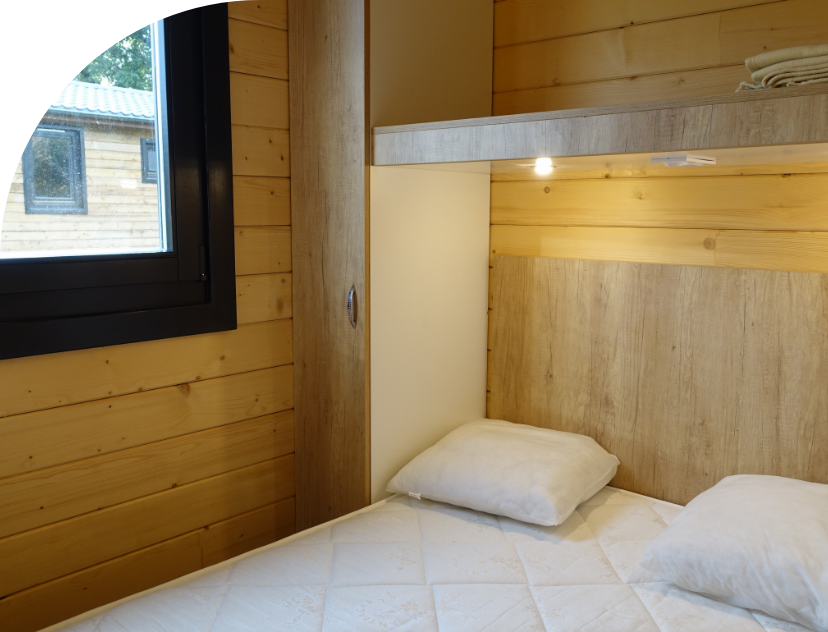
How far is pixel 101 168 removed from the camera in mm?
1768

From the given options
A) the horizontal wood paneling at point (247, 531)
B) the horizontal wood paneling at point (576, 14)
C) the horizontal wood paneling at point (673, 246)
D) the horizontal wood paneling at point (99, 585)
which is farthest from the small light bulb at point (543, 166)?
the horizontal wood paneling at point (99, 585)

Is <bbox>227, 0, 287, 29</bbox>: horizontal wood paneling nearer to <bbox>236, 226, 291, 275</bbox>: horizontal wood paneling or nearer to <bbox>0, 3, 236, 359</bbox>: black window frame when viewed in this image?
<bbox>0, 3, 236, 359</bbox>: black window frame

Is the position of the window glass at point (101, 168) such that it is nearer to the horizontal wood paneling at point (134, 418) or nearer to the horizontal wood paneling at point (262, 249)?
the horizontal wood paneling at point (262, 249)

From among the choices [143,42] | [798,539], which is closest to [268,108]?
[143,42]

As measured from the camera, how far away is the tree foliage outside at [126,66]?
1.74 meters

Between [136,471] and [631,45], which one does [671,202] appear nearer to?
[631,45]

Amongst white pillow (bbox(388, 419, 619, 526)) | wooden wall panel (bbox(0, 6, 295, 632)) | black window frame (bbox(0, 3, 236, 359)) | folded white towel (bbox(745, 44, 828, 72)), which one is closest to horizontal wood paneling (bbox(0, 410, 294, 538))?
wooden wall panel (bbox(0, 6, 295, 632))

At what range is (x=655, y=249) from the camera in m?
1.97

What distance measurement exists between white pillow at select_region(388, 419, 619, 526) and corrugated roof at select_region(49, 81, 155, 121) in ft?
3.82

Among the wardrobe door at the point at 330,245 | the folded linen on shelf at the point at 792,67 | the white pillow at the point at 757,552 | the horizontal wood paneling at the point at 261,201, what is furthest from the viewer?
the horizontal wood paneling at the point at 261,201

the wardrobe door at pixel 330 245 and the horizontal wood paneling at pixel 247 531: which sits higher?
the wardrobe door at pixel 330 245

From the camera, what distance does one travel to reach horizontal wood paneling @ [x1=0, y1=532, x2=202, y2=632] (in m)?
1.70

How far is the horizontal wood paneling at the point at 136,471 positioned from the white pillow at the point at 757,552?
3.71 ft

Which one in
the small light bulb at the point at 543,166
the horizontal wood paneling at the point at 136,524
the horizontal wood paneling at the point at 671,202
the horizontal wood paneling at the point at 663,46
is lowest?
the horizontal wood paneling at the point at 136,524
